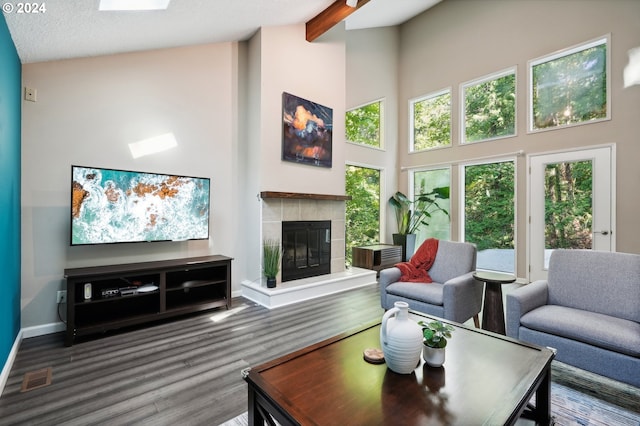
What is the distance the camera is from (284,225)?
4.26 m

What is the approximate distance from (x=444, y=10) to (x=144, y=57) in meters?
5.78

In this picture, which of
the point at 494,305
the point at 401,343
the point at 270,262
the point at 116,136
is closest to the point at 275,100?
the point at 116,136

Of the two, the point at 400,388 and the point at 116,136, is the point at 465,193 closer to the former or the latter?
the point at 400,388

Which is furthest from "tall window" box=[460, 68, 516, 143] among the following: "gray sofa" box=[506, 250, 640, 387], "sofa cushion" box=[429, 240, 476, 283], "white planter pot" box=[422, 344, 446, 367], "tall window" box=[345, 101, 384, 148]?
"white planter pot" box=[422, 344, 446, 367]

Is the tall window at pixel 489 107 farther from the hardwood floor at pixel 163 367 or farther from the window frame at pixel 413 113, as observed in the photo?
the hardwood floor at pixel 163 367

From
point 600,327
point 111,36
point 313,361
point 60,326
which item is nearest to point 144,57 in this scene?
point 111,36

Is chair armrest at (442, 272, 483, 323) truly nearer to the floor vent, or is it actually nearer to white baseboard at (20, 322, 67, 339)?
the floor vent

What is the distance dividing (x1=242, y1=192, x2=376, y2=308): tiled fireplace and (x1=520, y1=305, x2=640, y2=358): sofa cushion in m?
2.53

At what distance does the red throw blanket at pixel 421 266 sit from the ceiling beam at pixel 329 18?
10.2 feet

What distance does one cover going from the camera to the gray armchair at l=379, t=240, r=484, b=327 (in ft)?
8.86

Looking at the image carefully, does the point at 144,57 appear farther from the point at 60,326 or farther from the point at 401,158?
the point at 401,158

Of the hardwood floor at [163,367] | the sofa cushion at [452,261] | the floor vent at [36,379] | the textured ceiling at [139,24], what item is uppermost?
the textured ceiling at [139,24]

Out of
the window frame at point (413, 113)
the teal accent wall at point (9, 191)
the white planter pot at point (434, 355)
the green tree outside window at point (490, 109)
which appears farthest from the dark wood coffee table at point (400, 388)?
the window frame at point (413, 113)

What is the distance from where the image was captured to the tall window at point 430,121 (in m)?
6.14
